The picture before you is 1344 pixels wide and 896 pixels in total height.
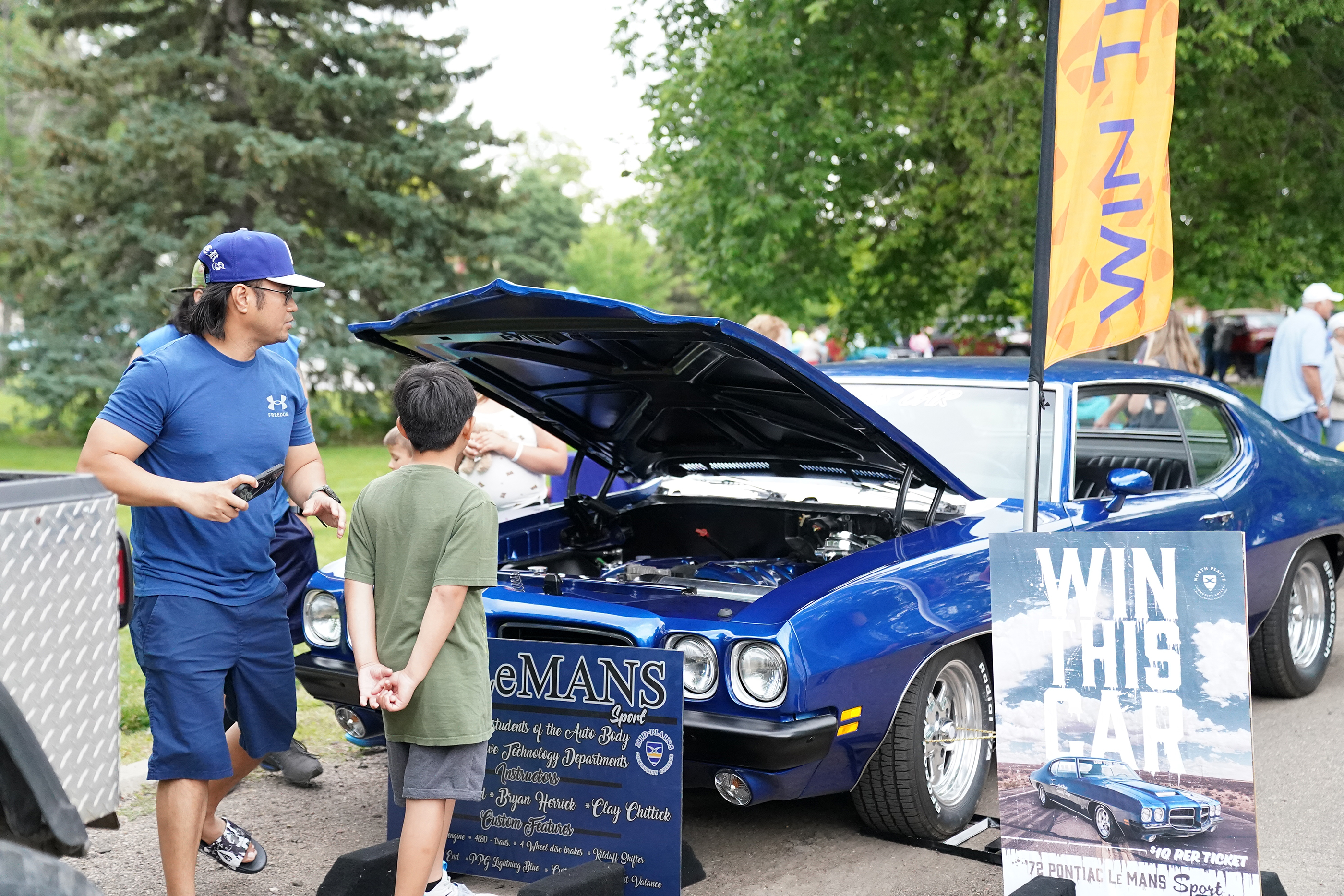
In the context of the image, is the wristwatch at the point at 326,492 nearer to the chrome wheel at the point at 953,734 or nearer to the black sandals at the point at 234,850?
the black sandals at the point at 234,850

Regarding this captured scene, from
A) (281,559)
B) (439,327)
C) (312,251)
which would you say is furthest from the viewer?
(312,251)

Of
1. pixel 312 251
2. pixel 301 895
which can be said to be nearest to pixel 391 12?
pixel 312 251

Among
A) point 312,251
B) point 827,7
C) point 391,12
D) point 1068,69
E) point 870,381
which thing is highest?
point 391,12

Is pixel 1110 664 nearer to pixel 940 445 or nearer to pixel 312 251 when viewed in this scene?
pixel 940 445

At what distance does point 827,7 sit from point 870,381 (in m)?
10.8

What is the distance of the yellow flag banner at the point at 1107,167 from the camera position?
4.04 meters

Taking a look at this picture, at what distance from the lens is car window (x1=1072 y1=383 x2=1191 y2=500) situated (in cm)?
571

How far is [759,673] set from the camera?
3588mm

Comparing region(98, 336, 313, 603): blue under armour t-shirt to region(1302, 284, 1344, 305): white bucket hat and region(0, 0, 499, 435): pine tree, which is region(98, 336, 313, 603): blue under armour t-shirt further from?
region(0, 0, 499, 435): pine tree

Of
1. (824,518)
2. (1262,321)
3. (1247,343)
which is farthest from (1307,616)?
(1262,321)

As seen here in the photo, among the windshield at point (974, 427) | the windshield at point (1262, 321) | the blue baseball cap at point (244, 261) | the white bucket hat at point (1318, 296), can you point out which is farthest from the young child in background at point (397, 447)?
the windshield at point (1262, 321)

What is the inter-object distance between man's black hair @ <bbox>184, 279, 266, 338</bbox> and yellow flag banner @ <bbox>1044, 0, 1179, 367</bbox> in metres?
2.47

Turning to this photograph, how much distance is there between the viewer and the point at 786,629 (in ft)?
11.7

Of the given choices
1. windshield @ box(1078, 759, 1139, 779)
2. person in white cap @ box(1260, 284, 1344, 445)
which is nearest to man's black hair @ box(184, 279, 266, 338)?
windshield @ box(1078, 759, 1139, 779)
